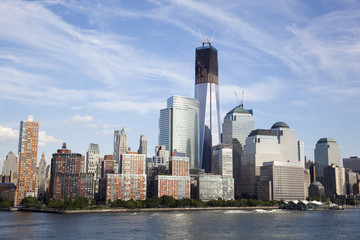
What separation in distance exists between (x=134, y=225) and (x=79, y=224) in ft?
72.5

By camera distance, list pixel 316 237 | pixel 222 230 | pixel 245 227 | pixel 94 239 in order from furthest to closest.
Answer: pixel 245 227 < pixel 222 230 < pixel 316 237 < pixel 94 239

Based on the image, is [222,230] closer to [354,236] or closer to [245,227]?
[245,227]

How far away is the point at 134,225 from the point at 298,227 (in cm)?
6223

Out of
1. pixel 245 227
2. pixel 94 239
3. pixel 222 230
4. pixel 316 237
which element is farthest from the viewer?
pixel 245 227

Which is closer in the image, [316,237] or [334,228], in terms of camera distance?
[316,237]

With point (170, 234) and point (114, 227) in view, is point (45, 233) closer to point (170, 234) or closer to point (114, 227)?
point (114, 227)

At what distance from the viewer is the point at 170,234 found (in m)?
133

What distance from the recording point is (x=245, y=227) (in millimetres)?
154500

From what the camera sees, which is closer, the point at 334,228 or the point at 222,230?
the point at 222,230

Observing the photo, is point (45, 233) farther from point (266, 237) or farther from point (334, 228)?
point (334, 228)

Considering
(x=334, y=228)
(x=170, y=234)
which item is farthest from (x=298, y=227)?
(x=170, y=234)

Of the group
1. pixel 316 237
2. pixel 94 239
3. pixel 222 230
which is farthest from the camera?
pixel 222 230

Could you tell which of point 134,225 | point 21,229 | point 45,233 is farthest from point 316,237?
point 21,229

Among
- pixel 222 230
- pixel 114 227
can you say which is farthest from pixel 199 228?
pixel 114 227
